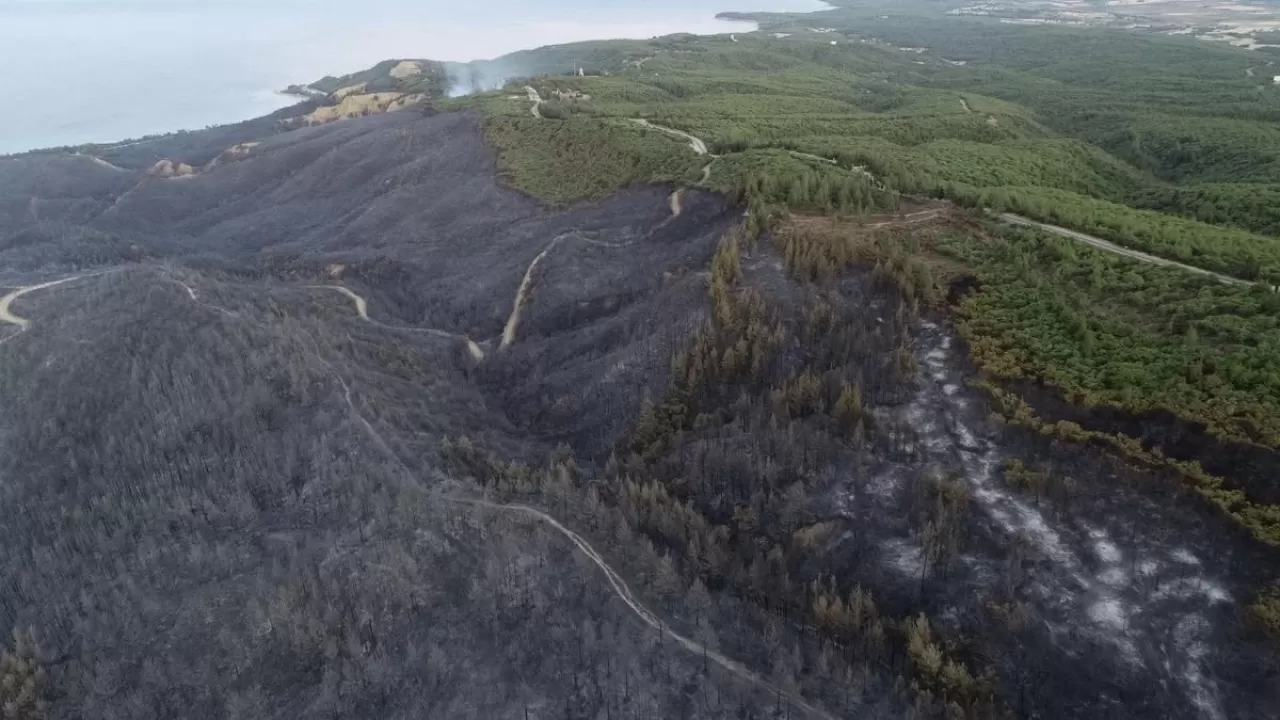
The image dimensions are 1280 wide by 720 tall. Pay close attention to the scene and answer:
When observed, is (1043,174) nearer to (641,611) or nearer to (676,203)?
(676,203)

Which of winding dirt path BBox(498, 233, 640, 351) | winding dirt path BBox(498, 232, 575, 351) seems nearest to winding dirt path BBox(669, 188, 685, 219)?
winding dirt path BBox(498, 233, 640, 351)

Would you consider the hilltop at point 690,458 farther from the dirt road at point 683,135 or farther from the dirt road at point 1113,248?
the dirt road at point 683,135

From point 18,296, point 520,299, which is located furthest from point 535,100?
point 18,296

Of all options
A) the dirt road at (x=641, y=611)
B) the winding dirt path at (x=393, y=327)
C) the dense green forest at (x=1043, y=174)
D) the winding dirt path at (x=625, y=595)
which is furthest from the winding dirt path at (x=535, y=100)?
the dirt road at (x=641, y=611)

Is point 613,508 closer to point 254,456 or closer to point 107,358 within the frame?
point 254,456

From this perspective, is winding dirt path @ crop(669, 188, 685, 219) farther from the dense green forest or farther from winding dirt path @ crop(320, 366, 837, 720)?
winding dirt path @ crop(320, 366, 837, 720)

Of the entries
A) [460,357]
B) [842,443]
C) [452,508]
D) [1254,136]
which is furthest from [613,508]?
[1254,136]
